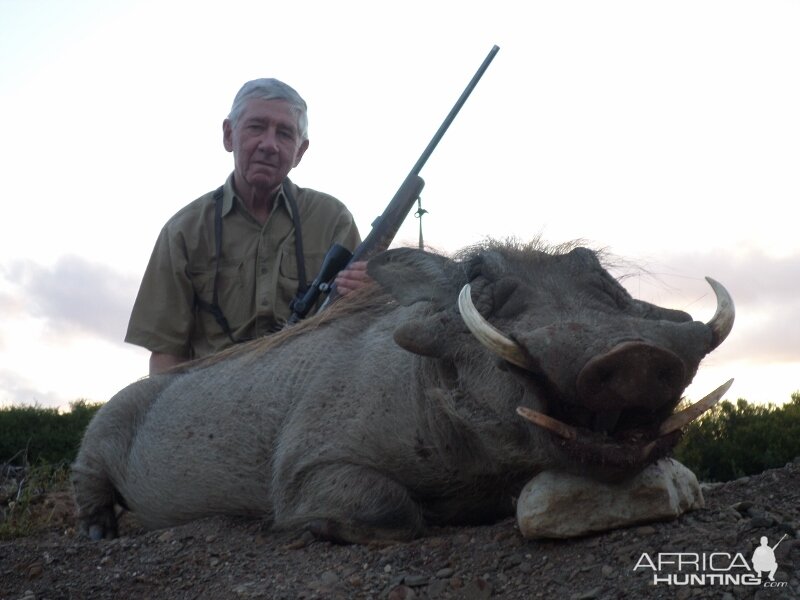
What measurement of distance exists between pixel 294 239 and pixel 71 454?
445cm

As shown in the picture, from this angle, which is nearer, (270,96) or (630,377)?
(630,377)

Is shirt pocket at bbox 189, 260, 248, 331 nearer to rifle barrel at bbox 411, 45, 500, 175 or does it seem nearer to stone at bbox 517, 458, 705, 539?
rifle barrel at bbox 411, 45, 500, 175

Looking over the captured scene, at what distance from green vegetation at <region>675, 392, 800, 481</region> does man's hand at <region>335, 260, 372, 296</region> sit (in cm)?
242

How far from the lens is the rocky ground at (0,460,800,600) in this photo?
3.31 meters

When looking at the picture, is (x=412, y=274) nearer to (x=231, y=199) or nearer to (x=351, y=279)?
(x=351, y=279)

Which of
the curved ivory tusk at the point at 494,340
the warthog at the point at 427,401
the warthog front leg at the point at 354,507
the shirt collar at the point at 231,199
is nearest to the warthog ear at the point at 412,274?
the warthog at the point at 427,401

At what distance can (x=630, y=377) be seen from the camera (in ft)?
11.1

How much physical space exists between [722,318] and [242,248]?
180 inches

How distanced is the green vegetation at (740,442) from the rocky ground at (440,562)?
2098 mm

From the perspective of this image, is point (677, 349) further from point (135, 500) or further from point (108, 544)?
point (135, 500)

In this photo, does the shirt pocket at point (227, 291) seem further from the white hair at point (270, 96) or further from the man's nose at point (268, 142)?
the white hair at point (270, 96)

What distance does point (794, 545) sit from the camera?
3.29 meters

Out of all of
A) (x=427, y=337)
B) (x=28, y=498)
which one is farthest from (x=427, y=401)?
(x=28, y=498)

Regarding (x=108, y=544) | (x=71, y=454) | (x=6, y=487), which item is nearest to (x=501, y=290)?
(x=108, y=544)
